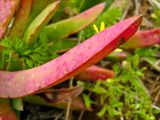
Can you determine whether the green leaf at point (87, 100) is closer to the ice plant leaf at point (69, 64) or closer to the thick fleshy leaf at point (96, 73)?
the thick fleshy leaf at point (96, 73)

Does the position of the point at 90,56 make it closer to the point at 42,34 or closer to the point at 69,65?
the point at 69,65

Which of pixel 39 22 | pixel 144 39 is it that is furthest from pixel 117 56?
pixel 39 22

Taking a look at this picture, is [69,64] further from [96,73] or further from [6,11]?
[96,73]

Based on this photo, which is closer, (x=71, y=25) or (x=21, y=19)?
(x=21, y=19)

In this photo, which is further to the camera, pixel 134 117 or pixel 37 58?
pixel 134 117

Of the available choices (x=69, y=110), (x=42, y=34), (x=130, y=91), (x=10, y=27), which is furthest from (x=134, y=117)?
(x=10, y=27)

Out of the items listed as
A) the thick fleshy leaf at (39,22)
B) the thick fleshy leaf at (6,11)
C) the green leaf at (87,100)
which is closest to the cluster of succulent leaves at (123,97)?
the green leaf at (87,100)
